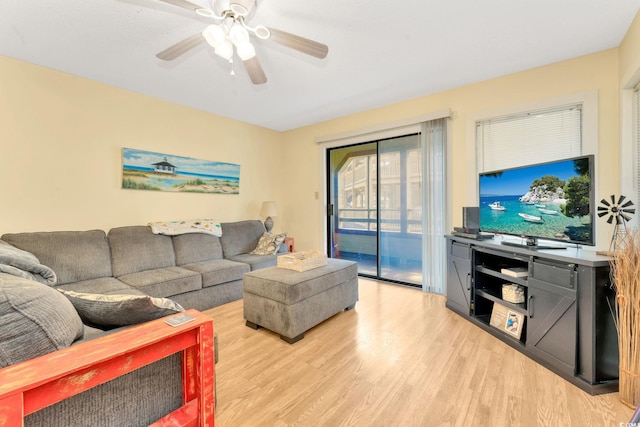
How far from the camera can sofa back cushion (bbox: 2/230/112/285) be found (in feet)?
7.50

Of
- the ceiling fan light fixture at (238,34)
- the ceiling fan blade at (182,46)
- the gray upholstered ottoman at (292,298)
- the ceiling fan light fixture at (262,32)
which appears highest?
the ceiling fan blade at (182,46)

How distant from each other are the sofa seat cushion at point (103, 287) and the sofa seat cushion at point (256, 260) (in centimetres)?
121

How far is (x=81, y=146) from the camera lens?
277 centimetres

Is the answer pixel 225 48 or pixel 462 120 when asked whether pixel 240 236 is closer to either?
pixel 225 48

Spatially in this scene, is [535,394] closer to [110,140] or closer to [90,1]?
[90,1]

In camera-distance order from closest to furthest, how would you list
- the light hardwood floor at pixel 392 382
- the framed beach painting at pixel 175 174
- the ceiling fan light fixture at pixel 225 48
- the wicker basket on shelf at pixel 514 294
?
the light hardwood floor at pixel 392 382, the ceiling fan light fixture at pixel 225 48, the wicker basket on shelf at pixel 514 294, the framed beach painting at pixel 175 174

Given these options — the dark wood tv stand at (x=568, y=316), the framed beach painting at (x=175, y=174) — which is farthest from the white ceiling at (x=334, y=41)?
the dark wood tv stand at (x=568, y=316)

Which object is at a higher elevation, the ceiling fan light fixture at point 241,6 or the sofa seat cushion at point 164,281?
the ceiling fan light fixture at point 241,6

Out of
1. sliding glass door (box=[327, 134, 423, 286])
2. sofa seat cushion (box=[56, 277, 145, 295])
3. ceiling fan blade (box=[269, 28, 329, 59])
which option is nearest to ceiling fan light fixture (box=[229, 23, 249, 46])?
ceiling fan blade (box=[269, 28, 329, 59])

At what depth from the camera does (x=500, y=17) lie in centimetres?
190

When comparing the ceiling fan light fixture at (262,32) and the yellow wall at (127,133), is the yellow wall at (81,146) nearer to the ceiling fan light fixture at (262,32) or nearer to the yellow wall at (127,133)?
the yellow wall at (127,133)

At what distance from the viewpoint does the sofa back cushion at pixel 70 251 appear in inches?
90.0

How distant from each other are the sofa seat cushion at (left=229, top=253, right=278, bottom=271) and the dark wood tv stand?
2.41m

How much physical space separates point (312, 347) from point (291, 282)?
20.3 inches
